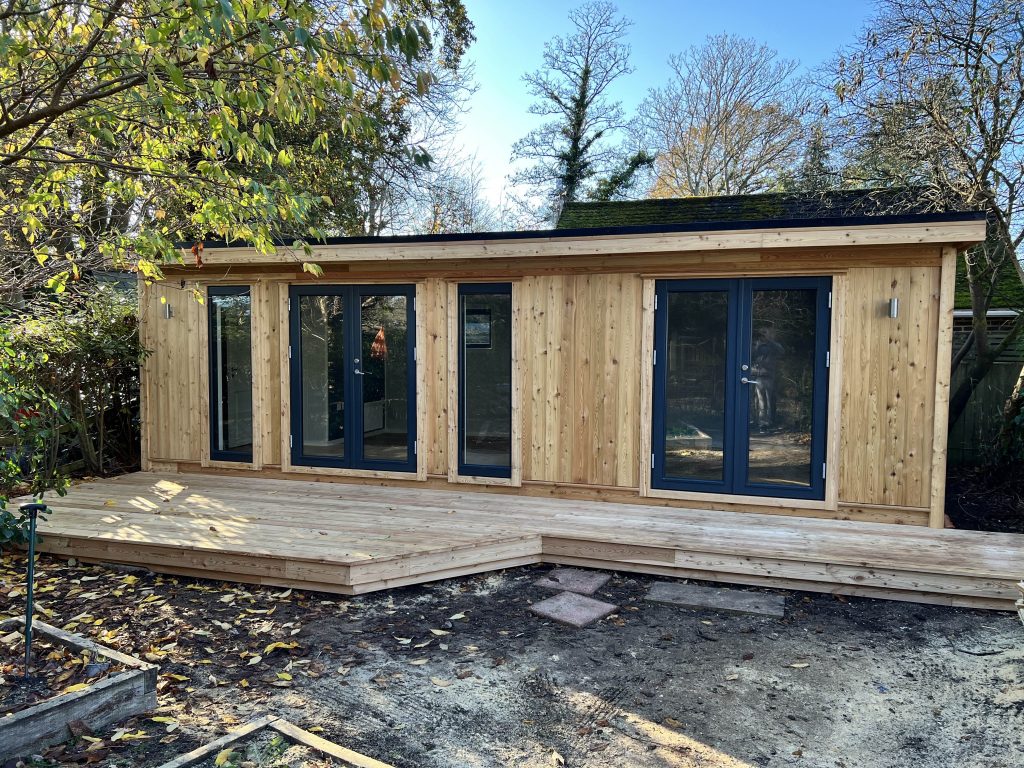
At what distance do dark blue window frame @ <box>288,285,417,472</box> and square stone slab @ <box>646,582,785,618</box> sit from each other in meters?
2.81

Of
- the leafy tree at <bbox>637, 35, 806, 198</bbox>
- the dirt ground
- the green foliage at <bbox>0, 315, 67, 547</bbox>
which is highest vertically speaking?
the leafy tree at <bbox>637, 35, 806, 198</bbox>

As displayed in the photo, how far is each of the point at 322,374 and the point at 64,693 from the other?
4141 mm

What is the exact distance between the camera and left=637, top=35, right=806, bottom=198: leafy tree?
1739 centimetres

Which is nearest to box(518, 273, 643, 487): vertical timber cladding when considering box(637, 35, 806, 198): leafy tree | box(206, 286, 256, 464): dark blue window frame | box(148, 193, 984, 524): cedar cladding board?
box(148, 193, 984, 524): cedar cladding board

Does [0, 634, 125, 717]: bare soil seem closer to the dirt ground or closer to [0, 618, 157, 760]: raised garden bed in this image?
[0, 618, 157, 760]: raised garden bed

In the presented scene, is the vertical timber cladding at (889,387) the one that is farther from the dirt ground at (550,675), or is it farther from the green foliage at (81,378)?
the green foliage at (81,378)

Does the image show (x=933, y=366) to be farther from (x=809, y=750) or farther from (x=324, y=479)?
(x=324, y=479)

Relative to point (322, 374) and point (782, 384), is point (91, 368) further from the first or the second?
point (782, 384)

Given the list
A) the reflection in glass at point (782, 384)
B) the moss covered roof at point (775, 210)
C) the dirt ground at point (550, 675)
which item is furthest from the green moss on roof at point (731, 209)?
the dirt ground at point (550, 675)

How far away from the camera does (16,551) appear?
519 cm

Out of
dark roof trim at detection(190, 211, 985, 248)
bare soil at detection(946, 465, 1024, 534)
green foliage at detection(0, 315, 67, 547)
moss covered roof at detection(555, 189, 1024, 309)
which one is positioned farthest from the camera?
moss covered roof at detection(555, 189, 1024, 309)

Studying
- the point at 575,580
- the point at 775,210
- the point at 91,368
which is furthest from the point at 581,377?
the point at 775,210

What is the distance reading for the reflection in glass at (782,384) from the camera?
18.3 feet

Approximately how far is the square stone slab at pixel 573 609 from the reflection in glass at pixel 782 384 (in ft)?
6.76
